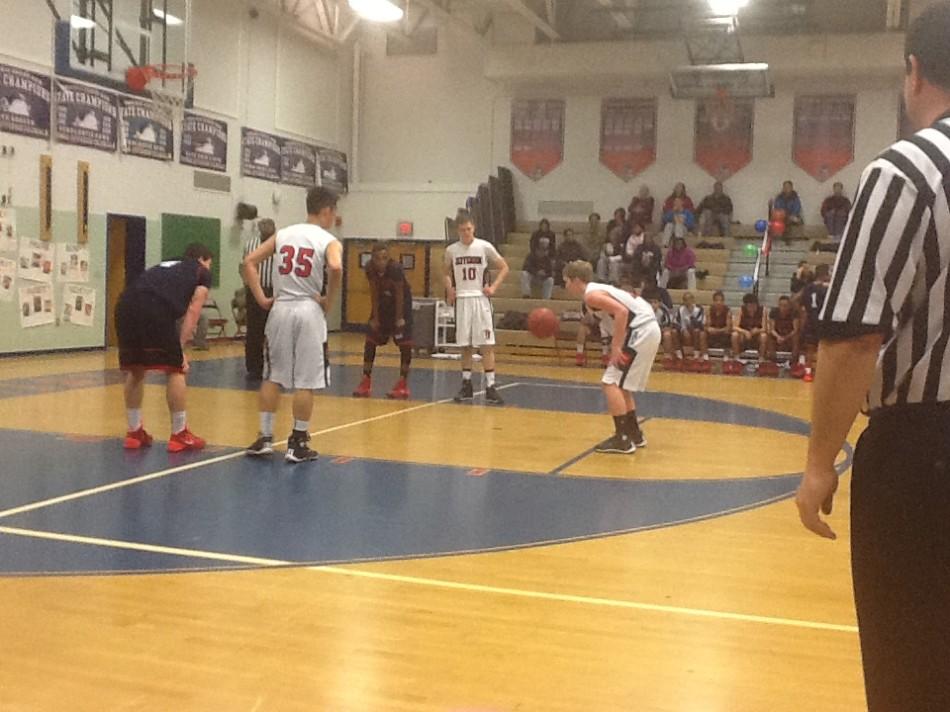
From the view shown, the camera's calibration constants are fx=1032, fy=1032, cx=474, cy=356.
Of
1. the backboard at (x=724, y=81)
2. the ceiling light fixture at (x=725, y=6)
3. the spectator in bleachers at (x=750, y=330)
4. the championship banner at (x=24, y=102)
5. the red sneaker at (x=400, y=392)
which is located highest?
the ceiling light fixture at (x=725, y=6)

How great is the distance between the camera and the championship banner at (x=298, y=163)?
854 inches

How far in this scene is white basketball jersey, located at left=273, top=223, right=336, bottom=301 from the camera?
701cm

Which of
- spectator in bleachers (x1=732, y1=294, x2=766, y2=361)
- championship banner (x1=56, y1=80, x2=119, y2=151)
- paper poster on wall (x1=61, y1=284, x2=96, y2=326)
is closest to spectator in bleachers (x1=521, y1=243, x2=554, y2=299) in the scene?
spectator in bleachers (x1=732, y1=294, x2=766, y2=361)

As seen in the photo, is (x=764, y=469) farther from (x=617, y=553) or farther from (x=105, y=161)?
(x=105, y=161)

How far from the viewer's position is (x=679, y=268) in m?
19.0

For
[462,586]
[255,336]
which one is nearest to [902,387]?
[462,586]

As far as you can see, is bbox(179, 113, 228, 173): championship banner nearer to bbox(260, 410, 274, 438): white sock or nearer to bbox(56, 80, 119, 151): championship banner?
bbox(56, 80, 119, 151): championship banner

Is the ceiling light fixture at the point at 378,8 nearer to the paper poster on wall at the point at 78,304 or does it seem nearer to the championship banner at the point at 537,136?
the championship banner at the point at 537,136

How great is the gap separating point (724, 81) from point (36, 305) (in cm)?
1316

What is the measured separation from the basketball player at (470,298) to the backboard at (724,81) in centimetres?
1068

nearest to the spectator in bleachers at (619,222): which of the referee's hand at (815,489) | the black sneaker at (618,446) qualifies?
the black sneaker at (618,446)

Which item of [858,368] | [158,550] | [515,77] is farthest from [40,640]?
[515,77]

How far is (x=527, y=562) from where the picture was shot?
4.78 metres

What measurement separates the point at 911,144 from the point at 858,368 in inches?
14.6
